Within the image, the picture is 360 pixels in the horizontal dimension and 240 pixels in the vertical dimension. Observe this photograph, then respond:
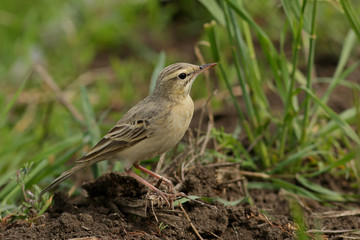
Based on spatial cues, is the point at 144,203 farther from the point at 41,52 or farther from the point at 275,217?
the point at 41,52

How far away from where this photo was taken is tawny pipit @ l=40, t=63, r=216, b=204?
175 inches

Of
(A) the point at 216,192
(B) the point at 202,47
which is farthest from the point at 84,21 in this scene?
(A) the point at 216,192

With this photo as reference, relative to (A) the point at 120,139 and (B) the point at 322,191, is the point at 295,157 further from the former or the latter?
(A) the point at 120,139

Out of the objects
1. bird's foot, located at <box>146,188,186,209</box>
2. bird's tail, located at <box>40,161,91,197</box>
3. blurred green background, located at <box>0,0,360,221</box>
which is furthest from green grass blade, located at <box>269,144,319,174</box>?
bird's tail, located at <box>40,161,91,197</box>

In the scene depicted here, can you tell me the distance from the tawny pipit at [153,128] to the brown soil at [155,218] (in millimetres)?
186

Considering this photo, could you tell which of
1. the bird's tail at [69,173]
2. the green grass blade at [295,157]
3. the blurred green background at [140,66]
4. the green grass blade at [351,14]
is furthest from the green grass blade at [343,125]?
the bird's tail at [69,173]

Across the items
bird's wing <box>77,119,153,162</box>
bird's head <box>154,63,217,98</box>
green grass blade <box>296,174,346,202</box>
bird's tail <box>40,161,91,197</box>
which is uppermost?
bird's head <box>154,63,217,98</box>

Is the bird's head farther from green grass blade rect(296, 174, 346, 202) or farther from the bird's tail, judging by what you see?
green grass blade rect(296, 174, 346, 202)

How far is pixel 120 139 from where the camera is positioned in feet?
15.3

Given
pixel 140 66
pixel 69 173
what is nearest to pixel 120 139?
pixel 69 173

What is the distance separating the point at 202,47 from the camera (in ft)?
28.3

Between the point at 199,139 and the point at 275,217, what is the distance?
1.12m

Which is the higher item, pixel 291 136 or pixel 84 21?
pixel 84 21

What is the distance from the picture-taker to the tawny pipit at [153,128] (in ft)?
14.6
